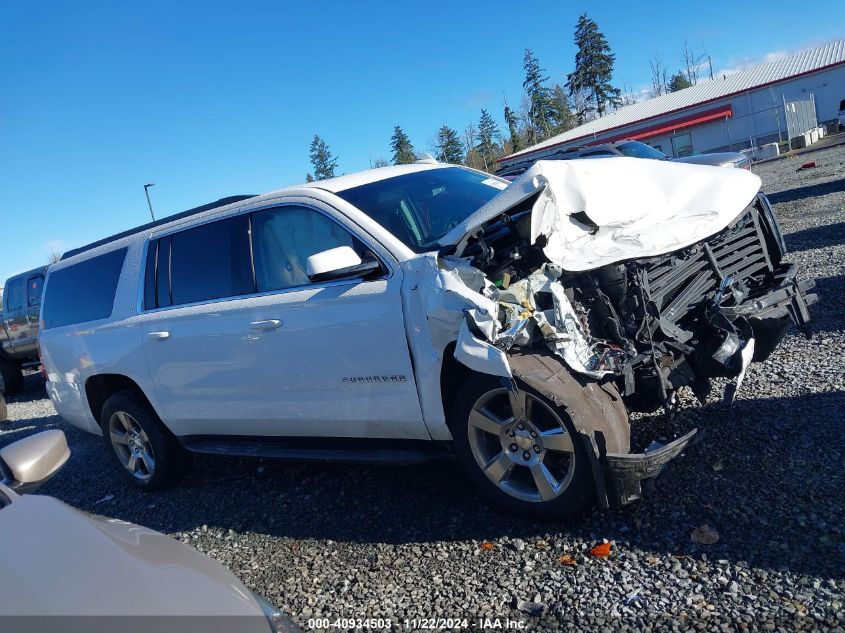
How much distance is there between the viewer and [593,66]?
69.9 meters

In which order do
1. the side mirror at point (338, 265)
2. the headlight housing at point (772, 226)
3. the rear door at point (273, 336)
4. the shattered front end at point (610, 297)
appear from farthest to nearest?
the headlight housing at point (772, 226)
the rear door at point (273, 336)
the side mirror at point (338, 265)
the shattered front end at point (610, 297)

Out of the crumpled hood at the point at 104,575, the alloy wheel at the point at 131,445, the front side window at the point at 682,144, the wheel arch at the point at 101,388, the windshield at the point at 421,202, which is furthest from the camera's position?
the front side window at the point at 682,144

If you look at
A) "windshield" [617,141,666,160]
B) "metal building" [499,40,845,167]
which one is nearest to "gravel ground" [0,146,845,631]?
"windshield" [617,141,666,160]

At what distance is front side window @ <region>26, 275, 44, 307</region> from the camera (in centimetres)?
1206

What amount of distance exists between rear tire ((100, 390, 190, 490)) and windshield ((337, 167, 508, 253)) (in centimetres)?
249

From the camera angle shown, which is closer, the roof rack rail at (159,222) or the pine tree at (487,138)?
the roof rack rail at (159,222)

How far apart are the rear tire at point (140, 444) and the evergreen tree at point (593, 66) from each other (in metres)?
73.1

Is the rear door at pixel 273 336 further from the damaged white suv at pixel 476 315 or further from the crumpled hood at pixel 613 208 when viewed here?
the crumpled hood at pixel 613 208

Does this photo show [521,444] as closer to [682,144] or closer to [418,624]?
[418,624]

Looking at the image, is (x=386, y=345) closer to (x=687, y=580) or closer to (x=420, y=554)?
(x=420, y=554)

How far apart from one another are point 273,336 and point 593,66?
7399 centimetres

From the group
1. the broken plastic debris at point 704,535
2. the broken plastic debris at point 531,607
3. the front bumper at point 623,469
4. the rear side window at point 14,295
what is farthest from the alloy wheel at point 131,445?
the rear side window at point 14,295

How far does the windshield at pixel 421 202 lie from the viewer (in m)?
3.85

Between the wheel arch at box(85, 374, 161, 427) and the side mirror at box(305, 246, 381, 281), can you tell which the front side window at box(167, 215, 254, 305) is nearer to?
the side mirror at box(305, 246, 381, 281)
